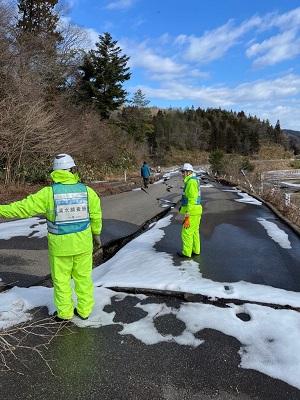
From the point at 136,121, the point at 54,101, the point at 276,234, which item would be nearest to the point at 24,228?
the point at 276,234

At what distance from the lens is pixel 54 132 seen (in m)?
21.0

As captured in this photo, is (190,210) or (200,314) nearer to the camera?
(200,314)

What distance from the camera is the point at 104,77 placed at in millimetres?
43469

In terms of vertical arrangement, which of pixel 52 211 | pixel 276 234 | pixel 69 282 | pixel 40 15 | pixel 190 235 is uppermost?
pixel 40 15

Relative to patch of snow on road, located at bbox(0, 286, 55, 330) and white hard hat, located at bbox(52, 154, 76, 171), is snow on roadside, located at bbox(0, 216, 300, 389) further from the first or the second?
white hard hat, located at bbox(52, 154, 76, 171)

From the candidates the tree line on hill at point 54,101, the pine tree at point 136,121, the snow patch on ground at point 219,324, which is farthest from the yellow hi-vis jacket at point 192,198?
the pine tree at point 136,121

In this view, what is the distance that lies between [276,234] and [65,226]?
7.34 metres

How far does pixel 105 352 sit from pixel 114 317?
2.66ft

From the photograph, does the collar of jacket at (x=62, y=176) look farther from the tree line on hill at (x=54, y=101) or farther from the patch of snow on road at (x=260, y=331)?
the tree line on hill at (x=54, y=101)

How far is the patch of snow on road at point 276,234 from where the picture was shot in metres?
9.31

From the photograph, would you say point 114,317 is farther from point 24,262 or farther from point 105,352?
point 24,262

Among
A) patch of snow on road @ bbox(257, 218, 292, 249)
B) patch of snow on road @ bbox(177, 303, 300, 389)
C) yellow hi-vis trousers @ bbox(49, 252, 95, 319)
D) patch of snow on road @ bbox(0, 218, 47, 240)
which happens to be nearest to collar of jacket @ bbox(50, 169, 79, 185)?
yellow hi-vis trousers @ bbox(49, 252, 95, 319)

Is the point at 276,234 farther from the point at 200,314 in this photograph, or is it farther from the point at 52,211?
the point at 52,211

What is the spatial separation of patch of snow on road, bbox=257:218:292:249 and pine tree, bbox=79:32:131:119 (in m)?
32.9
